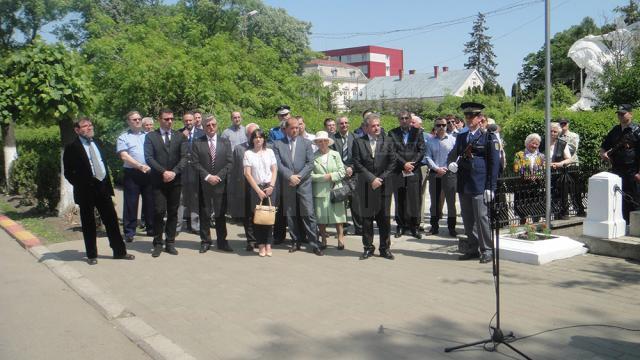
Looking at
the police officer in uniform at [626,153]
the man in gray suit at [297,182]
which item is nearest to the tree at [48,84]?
the man in gray suit at [297,182]

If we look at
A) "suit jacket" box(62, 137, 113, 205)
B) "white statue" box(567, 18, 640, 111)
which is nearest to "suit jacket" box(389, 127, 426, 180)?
"suit jacket" box(62, 137, 113, 205)

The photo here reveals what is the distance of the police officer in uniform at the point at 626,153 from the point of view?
8539 millimetres

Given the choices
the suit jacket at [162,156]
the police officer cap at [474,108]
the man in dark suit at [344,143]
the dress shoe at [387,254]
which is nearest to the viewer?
the police officer cap at [474,108]

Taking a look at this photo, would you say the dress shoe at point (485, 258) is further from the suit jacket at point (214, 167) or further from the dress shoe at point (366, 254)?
the suit jacket at point (214, 167)

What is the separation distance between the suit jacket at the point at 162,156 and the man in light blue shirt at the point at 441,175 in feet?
13.8

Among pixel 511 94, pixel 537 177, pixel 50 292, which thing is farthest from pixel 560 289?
Answer: pixel 511 94

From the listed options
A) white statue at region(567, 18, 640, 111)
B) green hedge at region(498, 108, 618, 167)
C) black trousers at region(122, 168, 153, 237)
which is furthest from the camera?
white statue at region(567, 18, 640, 111)

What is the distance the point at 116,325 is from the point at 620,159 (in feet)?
24.7

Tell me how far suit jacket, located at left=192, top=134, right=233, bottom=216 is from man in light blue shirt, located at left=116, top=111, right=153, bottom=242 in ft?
3.33

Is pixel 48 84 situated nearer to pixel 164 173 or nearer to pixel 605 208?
pixel 164 173

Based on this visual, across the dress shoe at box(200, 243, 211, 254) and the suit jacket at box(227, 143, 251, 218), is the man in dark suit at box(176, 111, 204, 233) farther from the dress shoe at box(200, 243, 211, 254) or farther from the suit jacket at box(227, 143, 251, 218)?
the dress shoe at box(200, 243, 211, 254)

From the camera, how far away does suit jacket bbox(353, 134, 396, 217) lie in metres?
8.10

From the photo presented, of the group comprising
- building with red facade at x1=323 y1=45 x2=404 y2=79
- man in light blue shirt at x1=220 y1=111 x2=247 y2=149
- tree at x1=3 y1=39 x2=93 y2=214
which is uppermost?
building with red facade at x1=323 y1=45 x2=404 y2=79

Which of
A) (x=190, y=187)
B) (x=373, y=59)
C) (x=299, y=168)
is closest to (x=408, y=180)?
(x=299, y=168)
